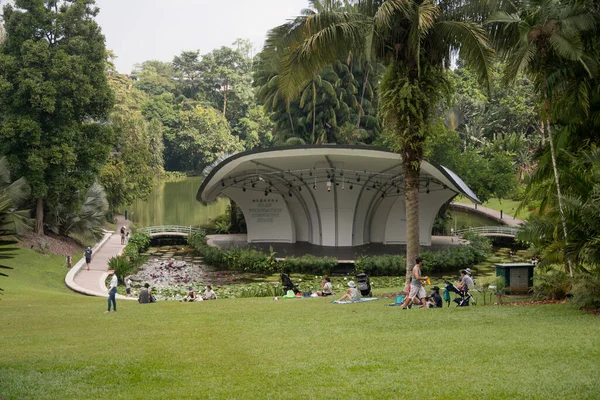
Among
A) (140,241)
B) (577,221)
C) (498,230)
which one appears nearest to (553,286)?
(577,221)

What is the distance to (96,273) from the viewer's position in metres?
27.1

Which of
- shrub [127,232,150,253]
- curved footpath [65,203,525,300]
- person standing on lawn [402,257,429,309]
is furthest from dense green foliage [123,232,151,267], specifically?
person standing on lawn [402,257,429,309]

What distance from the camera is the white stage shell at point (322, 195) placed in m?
30.7

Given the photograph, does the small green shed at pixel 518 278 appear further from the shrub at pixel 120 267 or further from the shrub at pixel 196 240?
the shrub at pixel 196 240

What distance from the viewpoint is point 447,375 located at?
781cm

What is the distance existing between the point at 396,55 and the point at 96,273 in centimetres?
1680

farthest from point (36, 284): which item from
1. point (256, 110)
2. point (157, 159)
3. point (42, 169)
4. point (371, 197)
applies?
point (256, 110)

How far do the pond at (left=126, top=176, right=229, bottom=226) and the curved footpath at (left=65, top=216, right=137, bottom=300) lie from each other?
11.2 m

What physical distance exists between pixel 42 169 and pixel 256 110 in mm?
64950

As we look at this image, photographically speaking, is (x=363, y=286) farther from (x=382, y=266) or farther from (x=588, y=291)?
(x=382, y=266)

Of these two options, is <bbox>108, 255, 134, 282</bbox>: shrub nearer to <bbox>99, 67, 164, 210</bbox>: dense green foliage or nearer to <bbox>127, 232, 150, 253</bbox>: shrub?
<bbox>127, 232, 150, 253</bbox>: shrub

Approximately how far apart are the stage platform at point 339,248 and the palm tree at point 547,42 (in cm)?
1565

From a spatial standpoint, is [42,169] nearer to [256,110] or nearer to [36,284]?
[36,284]

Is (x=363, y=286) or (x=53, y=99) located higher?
(x=53, y=99)
